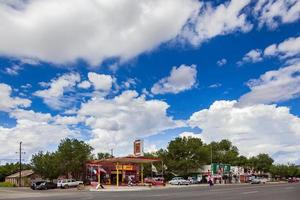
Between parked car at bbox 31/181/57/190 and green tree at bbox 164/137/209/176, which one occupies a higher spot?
green tree at bbox 164/137/209/176

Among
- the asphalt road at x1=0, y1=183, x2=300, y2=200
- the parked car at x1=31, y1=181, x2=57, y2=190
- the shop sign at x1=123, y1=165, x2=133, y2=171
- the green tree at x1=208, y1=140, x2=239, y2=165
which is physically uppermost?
the green tree at x1=208, y1=140, x2=239, y2=165

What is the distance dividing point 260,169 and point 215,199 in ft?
518

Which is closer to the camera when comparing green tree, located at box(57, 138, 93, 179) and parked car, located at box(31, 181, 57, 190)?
parked car, located at box(31, 181, 57, 190)

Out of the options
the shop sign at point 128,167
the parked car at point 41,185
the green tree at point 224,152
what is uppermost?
the green tree at point 224,152

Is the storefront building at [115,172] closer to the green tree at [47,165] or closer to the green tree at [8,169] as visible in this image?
the green tree at [47,165]

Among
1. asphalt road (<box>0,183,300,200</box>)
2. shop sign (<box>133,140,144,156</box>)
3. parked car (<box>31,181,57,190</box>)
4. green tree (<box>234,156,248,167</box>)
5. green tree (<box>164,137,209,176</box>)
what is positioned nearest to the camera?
asphalt road (<box>0,183,300,200</box>)

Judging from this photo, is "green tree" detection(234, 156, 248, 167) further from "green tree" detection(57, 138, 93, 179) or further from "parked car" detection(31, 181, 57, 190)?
"parked car" detection(31, 181, 57, 190)

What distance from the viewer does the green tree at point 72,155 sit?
332 ft

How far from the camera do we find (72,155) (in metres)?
102

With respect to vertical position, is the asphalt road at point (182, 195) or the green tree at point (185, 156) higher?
the green tree at point (185, 156)

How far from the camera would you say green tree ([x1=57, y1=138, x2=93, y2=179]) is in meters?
101

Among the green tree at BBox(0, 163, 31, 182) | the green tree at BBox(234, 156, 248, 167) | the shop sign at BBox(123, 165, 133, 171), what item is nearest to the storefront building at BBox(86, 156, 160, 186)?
the shop sign at BBox(123, 165, 133, 171)

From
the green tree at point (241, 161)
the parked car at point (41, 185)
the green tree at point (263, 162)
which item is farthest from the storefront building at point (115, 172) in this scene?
the green tree at point (263, 162)

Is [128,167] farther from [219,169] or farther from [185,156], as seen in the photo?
[219,169]
